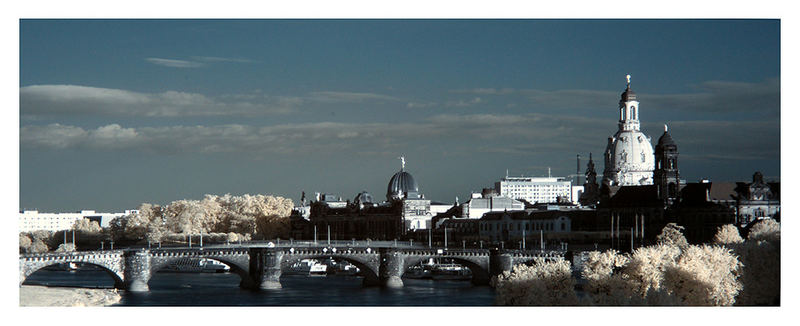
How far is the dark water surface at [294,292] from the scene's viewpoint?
262ft

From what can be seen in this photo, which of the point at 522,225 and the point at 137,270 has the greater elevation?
the point at 522,225

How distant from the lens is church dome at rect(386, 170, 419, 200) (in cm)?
17400

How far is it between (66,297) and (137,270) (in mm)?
9850

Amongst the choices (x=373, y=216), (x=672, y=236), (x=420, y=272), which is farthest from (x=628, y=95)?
(x=672, y=236)

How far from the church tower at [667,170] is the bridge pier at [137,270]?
4963 cm

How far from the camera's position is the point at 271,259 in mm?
95250

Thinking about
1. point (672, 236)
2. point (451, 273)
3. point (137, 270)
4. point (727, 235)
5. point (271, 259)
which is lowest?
point (451, 273)

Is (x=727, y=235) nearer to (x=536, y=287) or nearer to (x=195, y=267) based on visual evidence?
(x=536, y=287)

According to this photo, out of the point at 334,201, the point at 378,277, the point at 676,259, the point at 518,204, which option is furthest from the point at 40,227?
the point at 676,259

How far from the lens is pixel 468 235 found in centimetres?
14175

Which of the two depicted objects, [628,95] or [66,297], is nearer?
[66,297]

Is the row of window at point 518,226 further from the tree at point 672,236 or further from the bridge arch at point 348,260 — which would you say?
the bridge arch at point 348,260

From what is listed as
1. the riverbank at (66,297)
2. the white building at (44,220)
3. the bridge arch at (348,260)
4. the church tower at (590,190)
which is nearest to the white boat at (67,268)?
the white building at (44,220)
